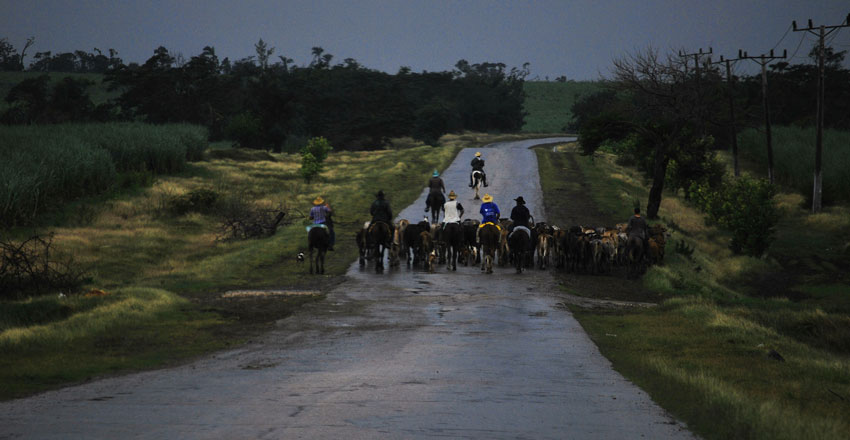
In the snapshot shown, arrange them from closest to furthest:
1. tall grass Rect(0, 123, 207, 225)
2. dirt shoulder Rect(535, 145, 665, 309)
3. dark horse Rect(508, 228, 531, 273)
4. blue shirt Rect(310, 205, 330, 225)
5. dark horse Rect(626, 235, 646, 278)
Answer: dirt shoulder Rect(535, 145, 665, 309), blue shirt Rect(310, 205, 330, 225), dark horse Rect(508, 228, 531, 273), dark horse Rect(626, 235, 646, 278), tall grass Rect(0, 123, 207, 225)

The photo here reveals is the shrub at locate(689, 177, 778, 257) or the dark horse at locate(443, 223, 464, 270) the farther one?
the shrub at locate(689, 177, 778, 257)

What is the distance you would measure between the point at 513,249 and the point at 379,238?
4.19 meters

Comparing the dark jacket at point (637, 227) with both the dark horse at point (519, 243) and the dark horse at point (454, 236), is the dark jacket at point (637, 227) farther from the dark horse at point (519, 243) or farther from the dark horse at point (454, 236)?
the dark horse at point (454, 236)

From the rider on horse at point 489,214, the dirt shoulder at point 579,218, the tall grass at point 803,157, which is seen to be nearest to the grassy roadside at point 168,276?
the rider on horse at point 489,214

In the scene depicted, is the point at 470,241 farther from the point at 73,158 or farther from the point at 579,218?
the point at 73,158

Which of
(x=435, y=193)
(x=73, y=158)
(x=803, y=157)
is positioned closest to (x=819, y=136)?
(x=803, y=157)

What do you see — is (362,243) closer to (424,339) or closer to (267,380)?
(424,339)

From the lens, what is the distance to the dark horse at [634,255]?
26859 mm

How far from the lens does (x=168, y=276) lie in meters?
26.9

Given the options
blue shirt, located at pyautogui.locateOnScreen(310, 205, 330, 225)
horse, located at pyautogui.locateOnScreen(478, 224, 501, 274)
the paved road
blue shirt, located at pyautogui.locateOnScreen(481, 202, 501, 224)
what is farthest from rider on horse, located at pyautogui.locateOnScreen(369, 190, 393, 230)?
the paved road

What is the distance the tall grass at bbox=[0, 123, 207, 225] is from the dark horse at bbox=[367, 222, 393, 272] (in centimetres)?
1862

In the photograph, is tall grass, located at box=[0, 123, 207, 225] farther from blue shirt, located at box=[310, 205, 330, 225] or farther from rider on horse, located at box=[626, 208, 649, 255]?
rider on horse, located at box=[626, 208, 649, 255]

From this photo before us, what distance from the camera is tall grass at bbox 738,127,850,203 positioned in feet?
182

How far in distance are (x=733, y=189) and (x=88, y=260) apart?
1261 inches
